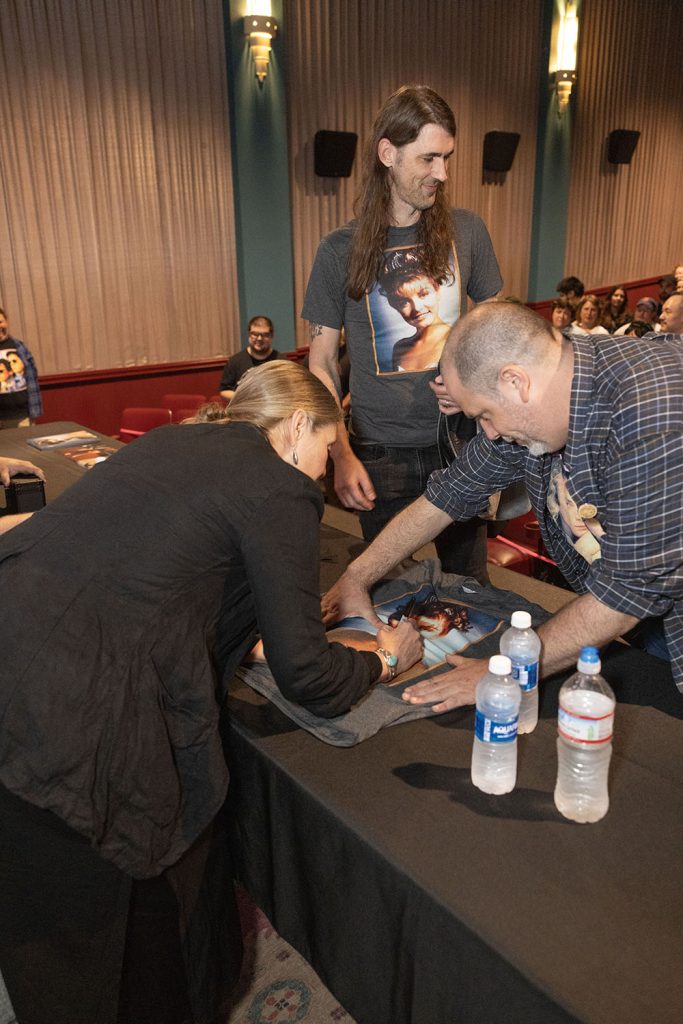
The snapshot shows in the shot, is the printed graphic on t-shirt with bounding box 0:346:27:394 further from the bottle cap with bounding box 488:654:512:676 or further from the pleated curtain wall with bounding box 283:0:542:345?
the bottle cap with bounding box 488:654:512:676

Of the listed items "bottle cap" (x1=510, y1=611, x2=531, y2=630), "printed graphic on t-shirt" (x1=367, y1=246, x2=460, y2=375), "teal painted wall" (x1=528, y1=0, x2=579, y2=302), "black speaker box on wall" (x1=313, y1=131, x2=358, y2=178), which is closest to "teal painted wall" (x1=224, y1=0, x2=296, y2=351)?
"black speaker box on wall" (x1=313, y1=131, x2=358, y2=178)

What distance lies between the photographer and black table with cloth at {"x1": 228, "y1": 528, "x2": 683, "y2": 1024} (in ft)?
2.85

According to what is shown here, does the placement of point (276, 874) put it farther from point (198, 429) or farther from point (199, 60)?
point (199, 60)

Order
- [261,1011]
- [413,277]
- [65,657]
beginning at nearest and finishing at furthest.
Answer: [65,657] → [261,1011] → [413,277]

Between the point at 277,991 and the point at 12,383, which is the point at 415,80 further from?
the point at 277,991

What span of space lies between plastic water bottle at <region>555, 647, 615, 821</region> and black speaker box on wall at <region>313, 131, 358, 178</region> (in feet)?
19.4

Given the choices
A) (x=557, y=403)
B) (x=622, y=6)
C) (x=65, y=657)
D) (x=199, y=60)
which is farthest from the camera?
(x=622, y=6)

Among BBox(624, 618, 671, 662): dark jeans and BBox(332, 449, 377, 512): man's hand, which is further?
BBox(332, 449, 377, 512): man's hand

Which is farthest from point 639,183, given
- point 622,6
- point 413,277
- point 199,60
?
point 413,277

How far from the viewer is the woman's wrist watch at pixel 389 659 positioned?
1.42 metres

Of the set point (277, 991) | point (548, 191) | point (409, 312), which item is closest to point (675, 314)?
point (409, 312)

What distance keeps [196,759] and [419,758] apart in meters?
0.35

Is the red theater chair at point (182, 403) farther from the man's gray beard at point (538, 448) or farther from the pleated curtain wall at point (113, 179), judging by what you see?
the man's gray beard at point (538, 448)

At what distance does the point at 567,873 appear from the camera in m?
0.98
